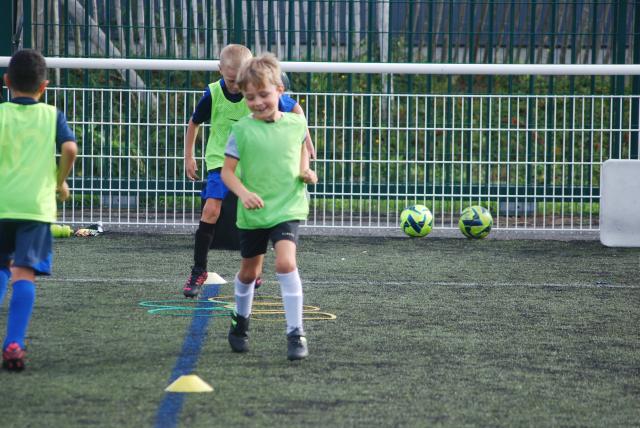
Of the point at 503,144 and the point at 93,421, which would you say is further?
the point at 503,144

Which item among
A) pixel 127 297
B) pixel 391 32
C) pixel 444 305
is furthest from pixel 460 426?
pixel 391 32

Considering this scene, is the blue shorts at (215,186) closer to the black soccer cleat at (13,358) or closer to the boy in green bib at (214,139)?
the boy in green bib at (214,139)

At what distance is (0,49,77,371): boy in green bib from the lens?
184 inches

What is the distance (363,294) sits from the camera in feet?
23.1

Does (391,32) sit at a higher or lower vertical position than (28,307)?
higher

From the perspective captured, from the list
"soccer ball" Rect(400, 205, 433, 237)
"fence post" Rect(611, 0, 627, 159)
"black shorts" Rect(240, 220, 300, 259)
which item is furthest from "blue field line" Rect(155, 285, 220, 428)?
"fence post" Rect(611, 0, 627, 159)

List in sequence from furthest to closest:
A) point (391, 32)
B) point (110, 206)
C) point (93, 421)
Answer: point (391, 32) < point (110, 206) < point (93, 421)

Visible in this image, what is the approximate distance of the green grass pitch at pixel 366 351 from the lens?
4070mm

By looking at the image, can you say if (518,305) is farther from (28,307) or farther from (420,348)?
(28,307)

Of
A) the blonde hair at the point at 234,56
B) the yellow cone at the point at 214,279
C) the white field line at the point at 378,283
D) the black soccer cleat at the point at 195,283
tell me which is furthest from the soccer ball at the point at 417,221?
the blonde hair at the point at 234,56

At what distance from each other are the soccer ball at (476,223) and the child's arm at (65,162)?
5.88 metres

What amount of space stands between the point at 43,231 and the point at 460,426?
190 centimetres

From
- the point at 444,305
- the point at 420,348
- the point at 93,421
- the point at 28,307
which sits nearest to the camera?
the point at 93,421

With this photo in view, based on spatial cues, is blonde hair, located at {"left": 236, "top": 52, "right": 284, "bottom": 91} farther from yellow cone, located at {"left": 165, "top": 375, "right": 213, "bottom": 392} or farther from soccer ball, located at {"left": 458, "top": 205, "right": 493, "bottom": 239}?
soccer ball, located at {"left": 458, "top": 205, "right": 493, "bottom": 239}
